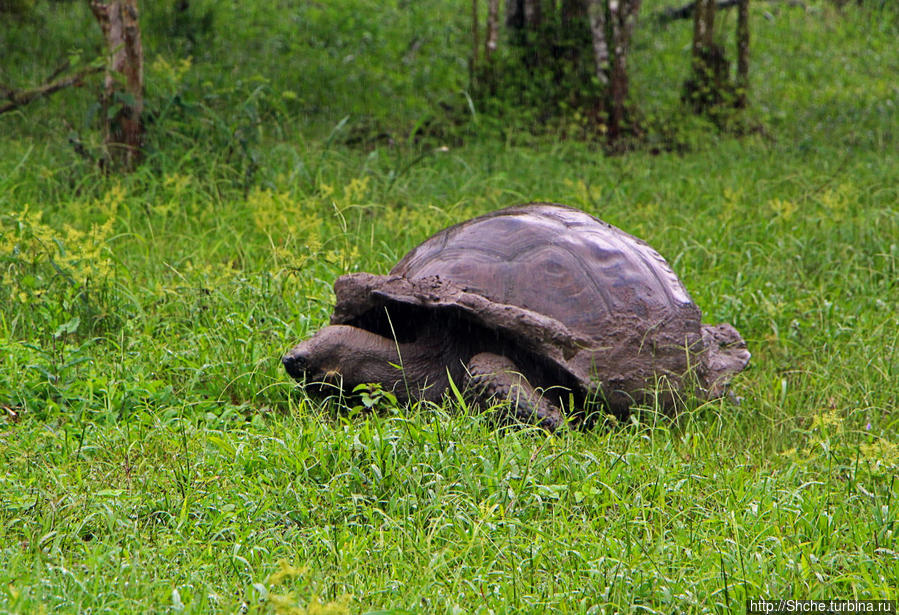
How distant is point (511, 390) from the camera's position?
118 inches

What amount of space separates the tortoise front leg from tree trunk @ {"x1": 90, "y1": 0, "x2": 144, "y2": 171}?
3633 mm

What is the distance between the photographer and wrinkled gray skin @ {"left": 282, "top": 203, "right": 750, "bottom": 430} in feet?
9.96

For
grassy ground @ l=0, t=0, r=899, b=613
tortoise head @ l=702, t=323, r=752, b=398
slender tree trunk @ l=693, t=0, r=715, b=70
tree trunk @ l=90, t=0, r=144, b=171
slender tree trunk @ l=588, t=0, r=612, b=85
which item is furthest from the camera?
slender tree trunk @ l=693, t=0, r=715, b=70

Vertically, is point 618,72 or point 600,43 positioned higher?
point 600,43

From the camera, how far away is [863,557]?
2.23 metres

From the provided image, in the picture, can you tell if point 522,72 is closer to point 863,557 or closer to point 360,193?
point 360,193

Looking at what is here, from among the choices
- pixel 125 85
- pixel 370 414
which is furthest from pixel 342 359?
pixel 125 85

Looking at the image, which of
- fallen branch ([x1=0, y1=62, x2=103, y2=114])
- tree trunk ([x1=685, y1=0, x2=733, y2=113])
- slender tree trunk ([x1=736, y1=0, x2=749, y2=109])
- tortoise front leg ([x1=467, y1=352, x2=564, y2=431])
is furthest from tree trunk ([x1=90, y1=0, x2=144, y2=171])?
slender tree trunk ([x1=736, y1=0, x2=749, y2=109])

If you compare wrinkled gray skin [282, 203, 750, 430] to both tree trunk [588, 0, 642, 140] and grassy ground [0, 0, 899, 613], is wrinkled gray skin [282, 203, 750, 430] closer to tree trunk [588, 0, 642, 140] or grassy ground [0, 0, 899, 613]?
grassy ground [0, 0, 899, 613]

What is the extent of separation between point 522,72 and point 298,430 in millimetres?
6644

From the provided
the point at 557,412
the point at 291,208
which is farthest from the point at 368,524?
the point at 291,208

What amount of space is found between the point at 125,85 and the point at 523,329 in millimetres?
3940

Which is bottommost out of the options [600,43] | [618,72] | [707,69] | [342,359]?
[342,359]

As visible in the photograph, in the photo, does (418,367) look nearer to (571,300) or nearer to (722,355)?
(571,300)
